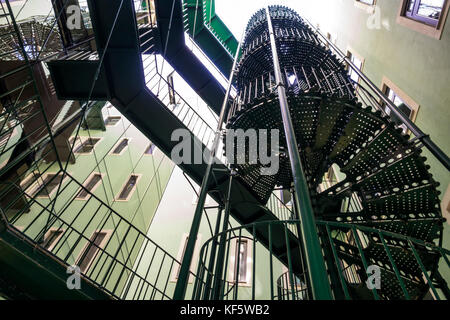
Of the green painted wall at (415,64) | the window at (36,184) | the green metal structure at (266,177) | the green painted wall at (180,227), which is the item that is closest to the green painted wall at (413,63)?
the green painted wall at (415,64)

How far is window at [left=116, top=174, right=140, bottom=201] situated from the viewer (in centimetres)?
847

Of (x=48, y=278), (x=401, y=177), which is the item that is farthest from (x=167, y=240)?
(x=401, y=177)

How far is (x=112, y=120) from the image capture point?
27.4 feet

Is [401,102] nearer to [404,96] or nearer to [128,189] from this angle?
[404,96]

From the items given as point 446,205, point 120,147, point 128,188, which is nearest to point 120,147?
point 120,147

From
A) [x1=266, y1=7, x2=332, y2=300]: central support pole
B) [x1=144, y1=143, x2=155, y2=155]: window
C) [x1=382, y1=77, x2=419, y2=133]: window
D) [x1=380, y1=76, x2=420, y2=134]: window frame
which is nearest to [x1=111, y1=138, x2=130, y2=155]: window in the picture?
[x1=144, y1=143, x2=155, y2=155]: window

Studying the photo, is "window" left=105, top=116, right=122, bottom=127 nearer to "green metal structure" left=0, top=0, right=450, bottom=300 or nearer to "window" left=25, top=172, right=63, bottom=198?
"green metal structure" left=0, top=0, right=450, bottom=300

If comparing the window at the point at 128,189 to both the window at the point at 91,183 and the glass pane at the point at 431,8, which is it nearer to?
the window at the point at 91,183

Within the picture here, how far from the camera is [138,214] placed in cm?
880

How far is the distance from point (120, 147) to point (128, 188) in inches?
58.1

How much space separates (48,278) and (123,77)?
3550 millimetres

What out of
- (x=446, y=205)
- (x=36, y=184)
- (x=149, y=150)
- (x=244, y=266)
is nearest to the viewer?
(x=446, y=205)
